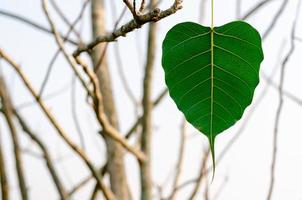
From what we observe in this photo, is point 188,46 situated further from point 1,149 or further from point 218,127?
point 1,149

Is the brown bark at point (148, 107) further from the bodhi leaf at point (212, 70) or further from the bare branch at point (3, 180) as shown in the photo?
the bodhi leaf at point (212, 70)

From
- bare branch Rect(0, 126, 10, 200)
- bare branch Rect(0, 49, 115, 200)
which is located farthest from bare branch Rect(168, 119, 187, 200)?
bare branch Rect(0, 126, 10, 200)

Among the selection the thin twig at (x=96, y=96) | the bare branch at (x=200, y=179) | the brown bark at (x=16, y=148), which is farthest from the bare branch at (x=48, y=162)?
the bare branch at (x=200, y=179)

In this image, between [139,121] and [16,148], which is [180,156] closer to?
[139,121]

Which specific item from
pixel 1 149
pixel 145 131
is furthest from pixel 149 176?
pixel 1 149

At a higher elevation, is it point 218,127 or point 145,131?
point 218,127

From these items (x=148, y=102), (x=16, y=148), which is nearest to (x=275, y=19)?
(x=148, y=102)
